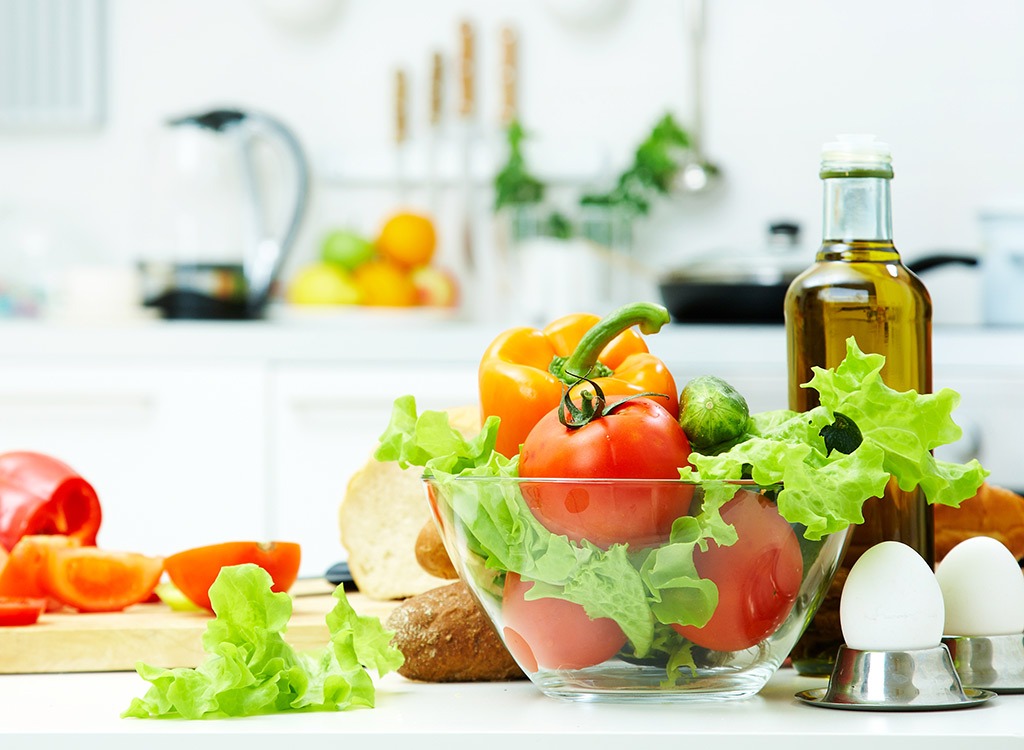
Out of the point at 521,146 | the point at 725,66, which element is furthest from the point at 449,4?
the point at 725,66

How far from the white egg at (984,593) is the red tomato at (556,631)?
18 centimetres

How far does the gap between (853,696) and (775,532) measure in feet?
0.28

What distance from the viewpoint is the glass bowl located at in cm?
57

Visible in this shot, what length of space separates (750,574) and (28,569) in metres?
0.51

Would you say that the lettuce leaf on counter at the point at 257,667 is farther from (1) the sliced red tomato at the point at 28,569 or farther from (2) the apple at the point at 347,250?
(2) the apple at the point at 347,250

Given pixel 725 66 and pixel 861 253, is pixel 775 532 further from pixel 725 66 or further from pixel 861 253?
pixel 725 66

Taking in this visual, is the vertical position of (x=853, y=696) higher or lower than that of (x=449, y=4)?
lower

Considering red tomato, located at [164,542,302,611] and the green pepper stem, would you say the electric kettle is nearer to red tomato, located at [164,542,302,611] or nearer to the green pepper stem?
red tomato, located at [164,542,302,611]

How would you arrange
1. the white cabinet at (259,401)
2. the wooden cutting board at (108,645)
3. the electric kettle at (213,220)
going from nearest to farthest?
the wooden cutting board at (108,645) < the white cabinet at (259,401) < the electric kettle at (213,220)

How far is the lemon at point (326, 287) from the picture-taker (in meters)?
2.74

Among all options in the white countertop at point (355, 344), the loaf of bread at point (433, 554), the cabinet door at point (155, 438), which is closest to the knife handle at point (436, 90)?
the white countertop at point (355, 344)

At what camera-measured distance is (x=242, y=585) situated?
2.05ft

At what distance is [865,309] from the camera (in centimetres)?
71

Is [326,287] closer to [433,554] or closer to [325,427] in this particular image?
[325,427]
